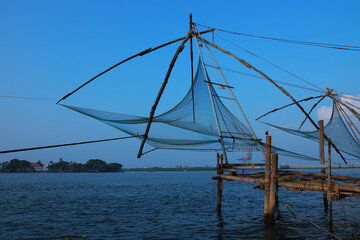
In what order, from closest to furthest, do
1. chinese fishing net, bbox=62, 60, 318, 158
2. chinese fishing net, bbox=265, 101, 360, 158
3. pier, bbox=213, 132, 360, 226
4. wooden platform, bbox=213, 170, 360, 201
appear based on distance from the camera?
wooden platform, bbox=213, 170, 360, 201 → pier, bbox=213, 132, 360, 226 → chinese fishing net, bbox=62, 60, 318, 158 → chinese fishing net, bbox=265, 101, 360, 158

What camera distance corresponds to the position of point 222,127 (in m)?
11.8

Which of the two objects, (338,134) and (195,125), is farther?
(338,134)

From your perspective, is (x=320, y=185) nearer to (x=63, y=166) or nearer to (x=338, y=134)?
(x=338, y=134)

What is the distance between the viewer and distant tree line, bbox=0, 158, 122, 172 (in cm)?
15584

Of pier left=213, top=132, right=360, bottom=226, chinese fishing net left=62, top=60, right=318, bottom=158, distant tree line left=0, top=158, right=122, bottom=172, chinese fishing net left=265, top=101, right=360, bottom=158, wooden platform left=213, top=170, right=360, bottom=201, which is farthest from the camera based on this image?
distant tree line left=0, top=158, right=122, bottom=172

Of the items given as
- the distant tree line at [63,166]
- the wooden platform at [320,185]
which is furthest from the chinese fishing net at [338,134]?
the distant tree line at [63,166]

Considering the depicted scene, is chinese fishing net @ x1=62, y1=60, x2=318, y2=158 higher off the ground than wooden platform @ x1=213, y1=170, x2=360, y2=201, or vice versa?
chinese fishing net @ x1=62, y1=60, x2=318, y2=158

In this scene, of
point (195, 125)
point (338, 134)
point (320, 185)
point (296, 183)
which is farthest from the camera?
point (338, 134)

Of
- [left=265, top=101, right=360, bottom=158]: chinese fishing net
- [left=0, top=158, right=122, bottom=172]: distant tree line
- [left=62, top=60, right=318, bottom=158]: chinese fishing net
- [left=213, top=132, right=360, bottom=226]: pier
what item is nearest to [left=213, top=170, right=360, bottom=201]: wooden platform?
[left=213, top=132, right=360, bottom=226]: pier

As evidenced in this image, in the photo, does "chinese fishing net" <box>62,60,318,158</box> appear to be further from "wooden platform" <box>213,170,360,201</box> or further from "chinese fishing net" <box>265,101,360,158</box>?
"chinese fishing net" <box>265,101,360,158</box>

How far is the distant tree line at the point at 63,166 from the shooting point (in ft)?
511

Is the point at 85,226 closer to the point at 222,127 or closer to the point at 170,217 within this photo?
the point at 170,217

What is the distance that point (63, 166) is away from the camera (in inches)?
6344

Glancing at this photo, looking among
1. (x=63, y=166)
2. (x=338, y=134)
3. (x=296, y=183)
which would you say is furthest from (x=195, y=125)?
(x=63, y=166)
